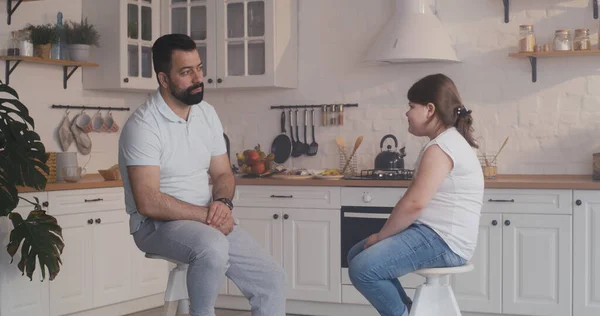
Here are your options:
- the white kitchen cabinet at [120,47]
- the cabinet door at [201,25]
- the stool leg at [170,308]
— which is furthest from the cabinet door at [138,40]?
the stool leg at [170,308]

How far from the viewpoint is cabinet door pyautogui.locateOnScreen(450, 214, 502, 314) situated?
4.92m

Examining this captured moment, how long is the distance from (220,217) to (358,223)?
2.00 metres

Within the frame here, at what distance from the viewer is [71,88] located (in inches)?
228

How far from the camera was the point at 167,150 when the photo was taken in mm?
3359

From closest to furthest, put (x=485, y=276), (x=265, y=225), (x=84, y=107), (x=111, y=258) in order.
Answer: (x=485, y=276), (x=111, y=258), (x=265, y=225), (x=84, y=107)

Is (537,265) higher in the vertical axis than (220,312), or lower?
higher

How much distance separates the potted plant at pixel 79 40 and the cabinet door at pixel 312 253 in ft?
5.55

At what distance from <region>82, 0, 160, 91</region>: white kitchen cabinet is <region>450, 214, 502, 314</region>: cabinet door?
8.14ft

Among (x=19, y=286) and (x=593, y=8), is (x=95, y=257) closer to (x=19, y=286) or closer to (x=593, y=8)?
(x=19, y=286)

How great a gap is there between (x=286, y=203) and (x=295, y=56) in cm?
114

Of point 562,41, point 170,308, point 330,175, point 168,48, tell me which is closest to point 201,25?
point 330,175

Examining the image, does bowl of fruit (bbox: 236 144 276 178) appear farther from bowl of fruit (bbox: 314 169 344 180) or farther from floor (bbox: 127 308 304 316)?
floor (bbox: 127 308 304 316)

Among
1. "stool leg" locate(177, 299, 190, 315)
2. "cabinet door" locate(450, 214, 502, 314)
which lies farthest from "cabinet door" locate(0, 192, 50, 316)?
"cabinet door" locate(450, 214, 502, 314)

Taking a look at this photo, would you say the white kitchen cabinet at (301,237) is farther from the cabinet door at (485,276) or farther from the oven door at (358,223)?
the cabinet door at (485,276)
